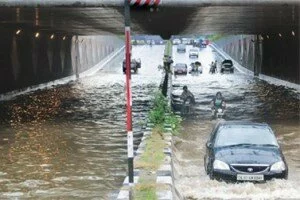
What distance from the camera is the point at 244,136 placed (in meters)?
14.4

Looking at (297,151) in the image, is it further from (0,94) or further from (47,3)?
(0,94)

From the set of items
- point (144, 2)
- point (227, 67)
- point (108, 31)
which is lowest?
point (227, 67)

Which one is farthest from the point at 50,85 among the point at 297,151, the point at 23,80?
the point at 297,151

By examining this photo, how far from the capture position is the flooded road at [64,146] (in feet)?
45.1

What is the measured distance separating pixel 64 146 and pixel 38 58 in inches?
1256

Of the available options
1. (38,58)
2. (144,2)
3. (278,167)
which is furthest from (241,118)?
(38,58)

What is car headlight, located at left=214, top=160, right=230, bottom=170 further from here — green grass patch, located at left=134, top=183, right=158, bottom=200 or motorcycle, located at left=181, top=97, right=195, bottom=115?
motorcycle, located at left=181, top=97, right=195, bottom=115

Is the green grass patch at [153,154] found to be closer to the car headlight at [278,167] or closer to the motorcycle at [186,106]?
the car headlight at [278,167]

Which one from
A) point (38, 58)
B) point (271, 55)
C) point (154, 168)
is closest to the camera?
point (154, 168)

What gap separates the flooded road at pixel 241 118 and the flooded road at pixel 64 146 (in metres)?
1.63

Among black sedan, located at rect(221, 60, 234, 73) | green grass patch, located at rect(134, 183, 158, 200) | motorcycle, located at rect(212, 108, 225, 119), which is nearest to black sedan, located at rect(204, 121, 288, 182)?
green grass patch, located at rect(134, 183, 158, 200)

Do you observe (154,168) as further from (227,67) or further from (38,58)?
(227,67)

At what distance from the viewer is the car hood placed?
13055 mm

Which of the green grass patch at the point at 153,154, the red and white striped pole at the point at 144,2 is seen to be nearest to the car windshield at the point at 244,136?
the green grass patch at the point at 153,154
